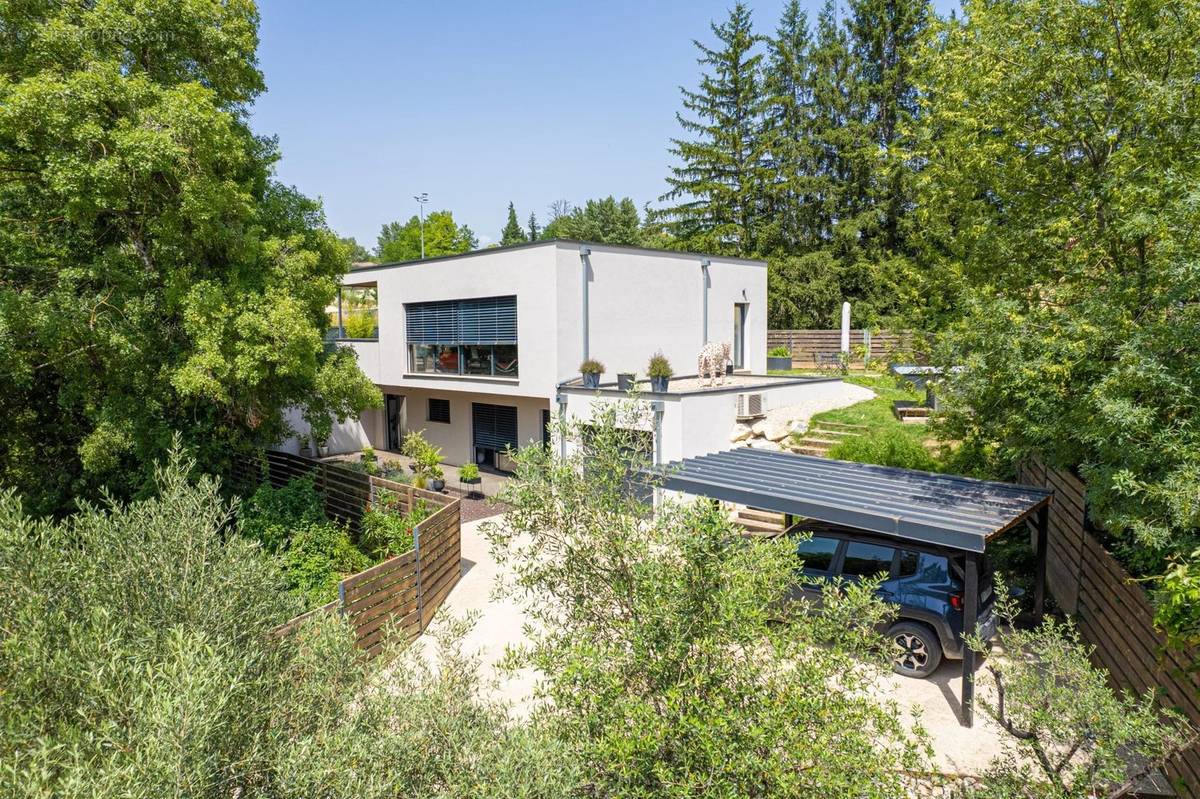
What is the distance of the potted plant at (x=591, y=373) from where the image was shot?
47.0 ft

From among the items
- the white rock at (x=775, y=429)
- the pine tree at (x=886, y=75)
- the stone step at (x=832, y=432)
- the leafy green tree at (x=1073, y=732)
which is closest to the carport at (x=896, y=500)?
the leafy green tree at (x=1073, y=732)

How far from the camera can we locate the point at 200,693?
289 cm

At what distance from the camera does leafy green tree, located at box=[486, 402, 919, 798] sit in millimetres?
3311

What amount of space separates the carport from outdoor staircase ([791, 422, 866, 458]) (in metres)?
3.43

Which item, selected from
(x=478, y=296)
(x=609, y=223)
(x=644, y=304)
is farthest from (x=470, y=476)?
(x=609, y=223)

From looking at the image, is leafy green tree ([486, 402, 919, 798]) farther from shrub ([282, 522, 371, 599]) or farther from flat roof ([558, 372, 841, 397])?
flat roof ([558, 372, 841, 397])

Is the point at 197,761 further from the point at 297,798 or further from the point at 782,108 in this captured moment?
the point at 782,108

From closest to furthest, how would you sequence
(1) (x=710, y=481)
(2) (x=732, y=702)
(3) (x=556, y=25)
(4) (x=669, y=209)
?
(2) (x=732, y=702)
(1) (x=710, y=481)
(3) (x=556, y=25)
(4) (x=669, y=209)

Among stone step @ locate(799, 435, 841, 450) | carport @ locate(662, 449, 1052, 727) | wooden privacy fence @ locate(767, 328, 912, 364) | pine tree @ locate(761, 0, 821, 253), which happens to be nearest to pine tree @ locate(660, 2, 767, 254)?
pine tree @ locate(761, 0, 821, 253)

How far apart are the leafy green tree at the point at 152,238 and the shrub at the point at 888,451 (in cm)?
994

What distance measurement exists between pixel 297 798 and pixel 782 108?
127 ft

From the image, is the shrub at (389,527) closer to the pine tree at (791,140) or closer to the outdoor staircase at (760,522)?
the outdoor staircase at (760,522)

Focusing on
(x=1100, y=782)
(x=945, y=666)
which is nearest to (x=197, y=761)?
(x=1100, y=782)

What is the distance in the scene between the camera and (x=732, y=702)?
11.3 feet
